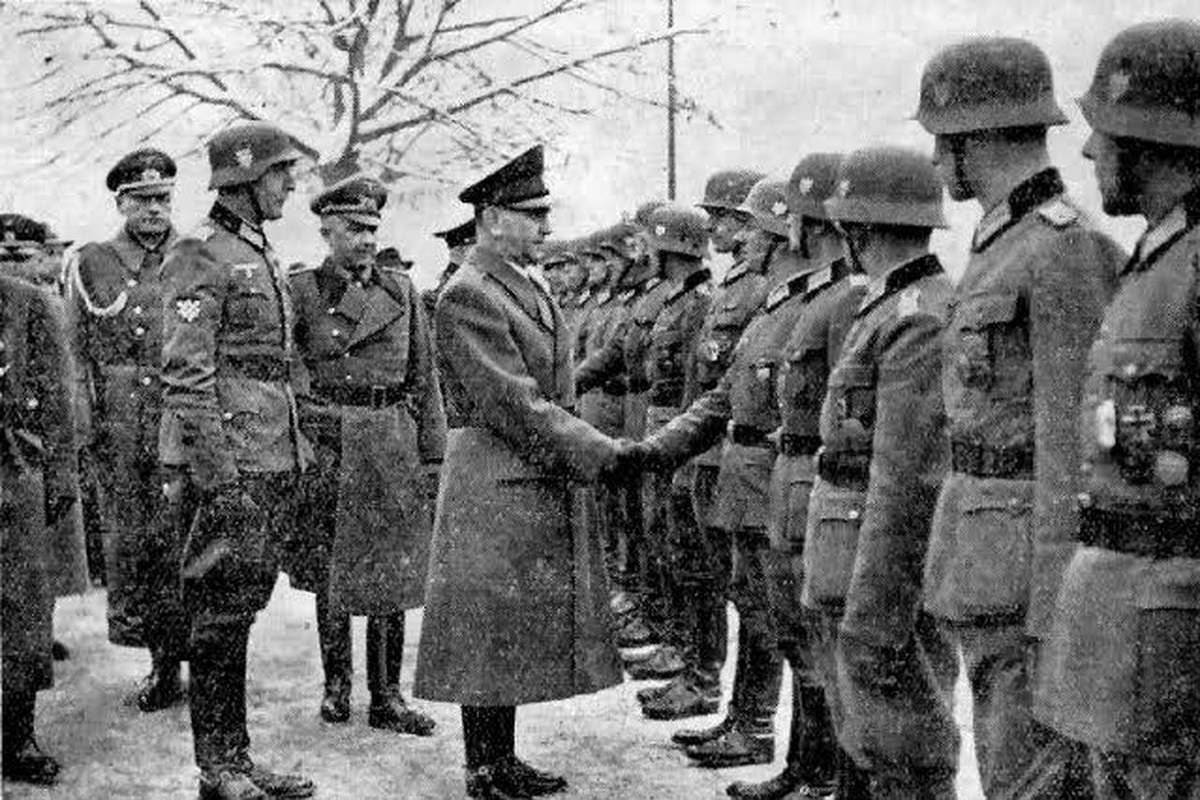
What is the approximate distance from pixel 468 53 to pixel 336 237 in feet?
30.7

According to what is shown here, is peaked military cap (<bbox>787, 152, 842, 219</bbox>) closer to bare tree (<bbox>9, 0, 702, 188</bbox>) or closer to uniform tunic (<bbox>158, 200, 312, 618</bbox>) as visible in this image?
uniform tunic (<bbox>158, 200, 312, 618</bbox>)

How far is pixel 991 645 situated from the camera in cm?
358

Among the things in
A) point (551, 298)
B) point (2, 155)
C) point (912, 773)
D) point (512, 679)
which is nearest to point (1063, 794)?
point (912, 773)

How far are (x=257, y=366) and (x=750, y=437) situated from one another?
1972 millimetres

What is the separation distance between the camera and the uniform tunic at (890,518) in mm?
4105

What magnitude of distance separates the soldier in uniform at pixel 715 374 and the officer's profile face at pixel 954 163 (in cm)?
221

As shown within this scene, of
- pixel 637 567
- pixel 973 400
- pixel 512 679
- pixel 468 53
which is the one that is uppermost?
pixel 468 53

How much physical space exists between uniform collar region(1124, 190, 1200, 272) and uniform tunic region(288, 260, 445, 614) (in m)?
4.43

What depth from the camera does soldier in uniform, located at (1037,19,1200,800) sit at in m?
2.89

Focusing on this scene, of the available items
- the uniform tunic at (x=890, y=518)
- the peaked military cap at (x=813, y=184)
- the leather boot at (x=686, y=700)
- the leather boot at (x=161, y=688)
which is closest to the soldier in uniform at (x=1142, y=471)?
the uniform tunic at (x=890, y=518)

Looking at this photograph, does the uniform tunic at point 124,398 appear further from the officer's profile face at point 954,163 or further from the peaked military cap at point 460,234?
the officer's profile face at point 954,163

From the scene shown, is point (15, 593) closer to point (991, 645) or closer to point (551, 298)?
point (551, 298)

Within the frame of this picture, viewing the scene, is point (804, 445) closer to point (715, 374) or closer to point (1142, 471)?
point (715, 374)

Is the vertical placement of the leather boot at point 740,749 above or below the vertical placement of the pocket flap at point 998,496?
below
